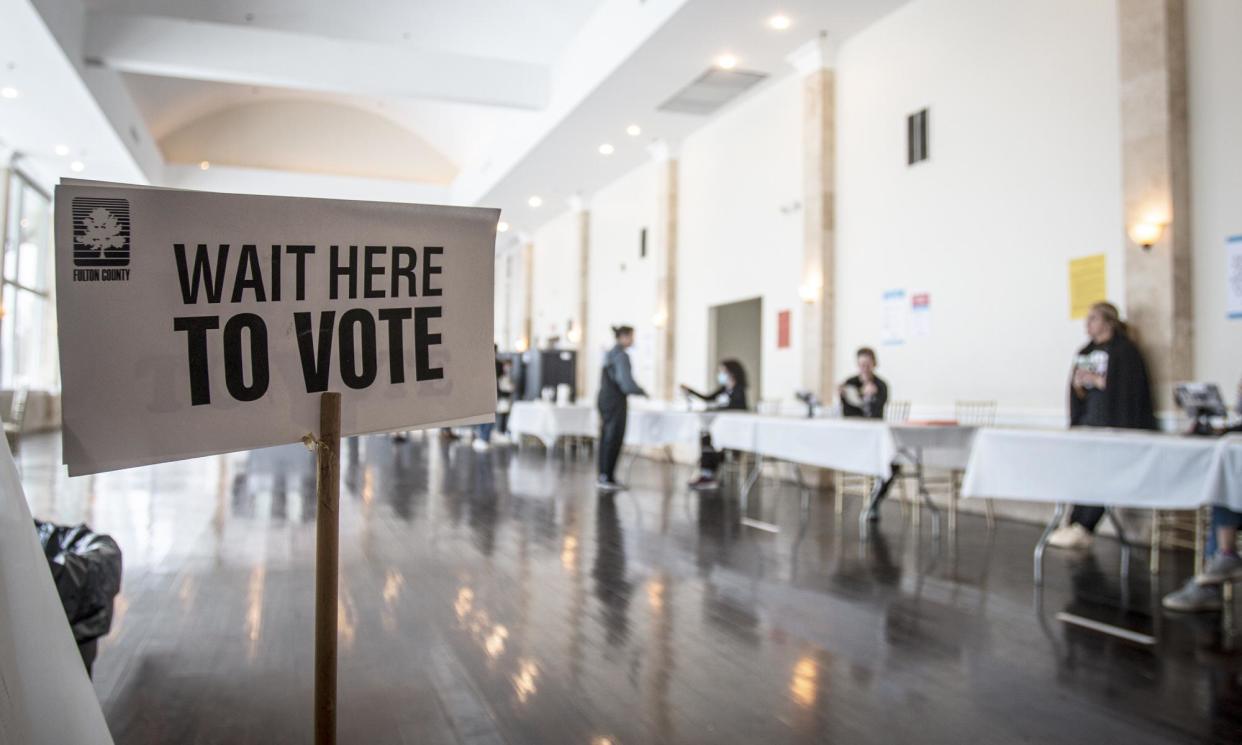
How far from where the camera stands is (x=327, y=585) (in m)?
1.15

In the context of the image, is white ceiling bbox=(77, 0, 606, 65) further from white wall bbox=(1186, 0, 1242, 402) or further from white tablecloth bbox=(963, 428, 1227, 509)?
white tablecloth bbox=(963, 428, 1227, 509)

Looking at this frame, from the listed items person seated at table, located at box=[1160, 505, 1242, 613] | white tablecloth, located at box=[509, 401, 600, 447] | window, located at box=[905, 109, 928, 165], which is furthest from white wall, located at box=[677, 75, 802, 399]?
person seated at table, located at box=[1160, 505, 1242, 613]

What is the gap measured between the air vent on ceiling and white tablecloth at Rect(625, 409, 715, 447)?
375 centimetres

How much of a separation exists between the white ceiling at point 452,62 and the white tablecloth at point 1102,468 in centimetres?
456

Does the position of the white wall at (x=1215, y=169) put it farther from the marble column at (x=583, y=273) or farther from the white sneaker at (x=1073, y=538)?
the marble column at (x=583, y=273)

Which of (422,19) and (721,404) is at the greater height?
(422,19)

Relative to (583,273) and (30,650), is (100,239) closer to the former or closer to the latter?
(30,650)

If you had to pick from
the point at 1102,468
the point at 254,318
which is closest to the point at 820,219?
the point at 1102,468

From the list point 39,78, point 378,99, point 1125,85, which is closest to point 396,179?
point 378,99

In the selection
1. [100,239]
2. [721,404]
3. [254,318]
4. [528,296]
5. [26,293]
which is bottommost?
[721,404]

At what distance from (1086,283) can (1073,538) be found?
1713 mm

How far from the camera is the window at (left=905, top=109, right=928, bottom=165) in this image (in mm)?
6445

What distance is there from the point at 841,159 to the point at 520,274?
1173 cm

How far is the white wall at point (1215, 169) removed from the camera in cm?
445
